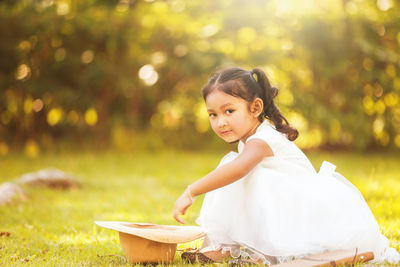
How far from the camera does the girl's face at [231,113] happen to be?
2.31m

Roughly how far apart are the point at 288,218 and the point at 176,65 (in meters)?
7.11

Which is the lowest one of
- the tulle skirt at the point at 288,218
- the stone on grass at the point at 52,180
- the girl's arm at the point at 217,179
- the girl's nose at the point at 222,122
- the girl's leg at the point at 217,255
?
the stone on grass at the point at 52,180

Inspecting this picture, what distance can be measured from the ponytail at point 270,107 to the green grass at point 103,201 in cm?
81

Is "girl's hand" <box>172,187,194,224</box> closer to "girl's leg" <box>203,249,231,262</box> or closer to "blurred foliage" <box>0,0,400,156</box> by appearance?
"girl's leg" <box>203,249,231,262</box>

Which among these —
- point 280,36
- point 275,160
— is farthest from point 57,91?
point 275,160

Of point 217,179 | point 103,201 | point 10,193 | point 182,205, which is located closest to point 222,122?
point 217,179

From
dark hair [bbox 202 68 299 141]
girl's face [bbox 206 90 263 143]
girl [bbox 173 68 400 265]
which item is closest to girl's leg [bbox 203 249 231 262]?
girl [bbox 173 68 400 265]

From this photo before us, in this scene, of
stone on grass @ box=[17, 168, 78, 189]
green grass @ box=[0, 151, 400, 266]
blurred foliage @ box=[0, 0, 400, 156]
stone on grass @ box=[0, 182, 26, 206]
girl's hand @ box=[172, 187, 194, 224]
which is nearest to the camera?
girl's hand @ box=[172, 187, 194, 224]

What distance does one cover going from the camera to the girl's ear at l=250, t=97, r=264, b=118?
2.38 metres

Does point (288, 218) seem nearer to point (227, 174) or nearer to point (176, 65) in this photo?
point (227, 174)

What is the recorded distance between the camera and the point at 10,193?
14.1 ft

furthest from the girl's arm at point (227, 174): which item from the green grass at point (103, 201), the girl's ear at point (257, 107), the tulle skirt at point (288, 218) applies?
the green grass at point (103, 201)

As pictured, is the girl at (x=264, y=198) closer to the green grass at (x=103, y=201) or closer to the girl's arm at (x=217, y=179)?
the girl's arm at (x=217, y=179)

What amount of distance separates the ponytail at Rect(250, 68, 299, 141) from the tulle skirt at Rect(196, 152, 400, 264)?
223mm
